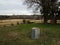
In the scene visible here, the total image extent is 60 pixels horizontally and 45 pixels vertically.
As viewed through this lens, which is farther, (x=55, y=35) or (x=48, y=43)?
(x=55, y=35)

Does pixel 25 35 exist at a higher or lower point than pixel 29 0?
lower

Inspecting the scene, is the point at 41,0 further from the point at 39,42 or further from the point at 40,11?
the point at 39,42

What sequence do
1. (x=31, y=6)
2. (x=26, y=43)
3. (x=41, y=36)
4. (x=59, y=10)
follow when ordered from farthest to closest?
1. (x=31, y=6)
2. (x=59, y=10)
3. (x=41, y=36)
4. (x=26, y=43)

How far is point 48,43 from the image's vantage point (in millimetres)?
14977

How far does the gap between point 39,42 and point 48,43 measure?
2.40 ft

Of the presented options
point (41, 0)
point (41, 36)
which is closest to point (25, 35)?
point (41, 36)

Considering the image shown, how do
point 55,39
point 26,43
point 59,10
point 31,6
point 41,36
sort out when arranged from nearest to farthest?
point 26,43 → point 55,39 → point 41,36 → point 59,10 → point 31,6

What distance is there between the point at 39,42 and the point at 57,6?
1856 cm

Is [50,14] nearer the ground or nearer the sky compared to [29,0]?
nearer the ground

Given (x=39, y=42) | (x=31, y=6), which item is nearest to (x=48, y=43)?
(x=39, y=42)

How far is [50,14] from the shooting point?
33.7 m

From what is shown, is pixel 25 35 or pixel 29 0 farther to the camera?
pixel 29 0

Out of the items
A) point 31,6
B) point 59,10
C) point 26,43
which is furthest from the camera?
point 31,6

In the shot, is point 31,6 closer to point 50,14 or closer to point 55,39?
point 50,14
